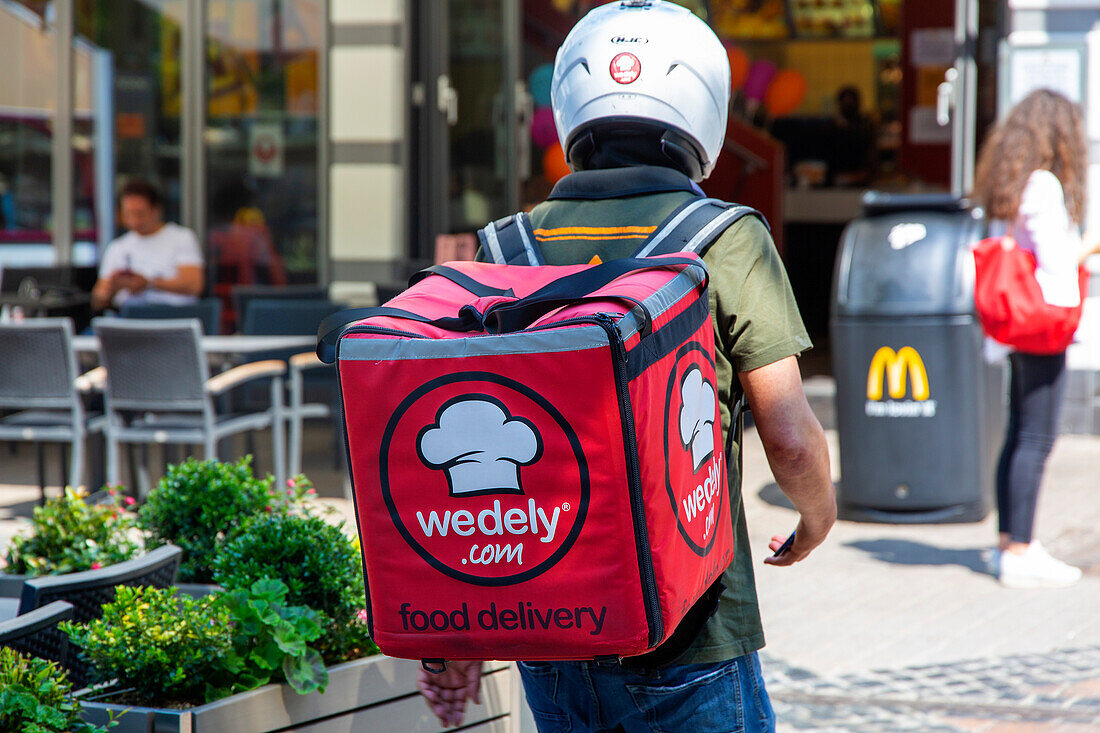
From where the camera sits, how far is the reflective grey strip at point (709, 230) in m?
1.74

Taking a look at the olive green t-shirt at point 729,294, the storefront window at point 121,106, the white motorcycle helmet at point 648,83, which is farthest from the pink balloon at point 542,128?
the olive green t-shirt at point 729,294

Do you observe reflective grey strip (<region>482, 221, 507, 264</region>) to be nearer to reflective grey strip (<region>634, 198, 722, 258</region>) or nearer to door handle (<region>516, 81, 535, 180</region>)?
reflective grey strip (<region>634, 198, 722, 258</region>)

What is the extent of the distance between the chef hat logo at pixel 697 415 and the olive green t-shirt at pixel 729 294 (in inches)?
4.8

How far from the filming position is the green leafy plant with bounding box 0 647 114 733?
2.00m

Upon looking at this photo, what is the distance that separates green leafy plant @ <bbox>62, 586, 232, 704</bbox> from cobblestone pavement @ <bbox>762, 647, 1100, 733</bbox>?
6.65 ft

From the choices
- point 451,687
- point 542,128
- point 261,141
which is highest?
point 542,128

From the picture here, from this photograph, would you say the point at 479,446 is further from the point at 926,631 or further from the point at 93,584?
the point at 926,631

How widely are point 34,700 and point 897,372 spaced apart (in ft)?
15.9

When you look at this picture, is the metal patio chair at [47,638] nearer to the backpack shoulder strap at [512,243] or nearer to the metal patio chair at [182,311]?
the backpack shoulder strap at [512,243]

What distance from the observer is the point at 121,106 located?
10.4 metres

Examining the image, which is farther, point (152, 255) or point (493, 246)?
point (152, 255)

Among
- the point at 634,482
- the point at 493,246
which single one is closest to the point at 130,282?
the point at 493,246

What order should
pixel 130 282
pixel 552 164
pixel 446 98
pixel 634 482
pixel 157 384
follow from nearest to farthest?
pixel 634 482
pixel 157 384
pixel 130 282
pixel 446 98
pixel 552 164

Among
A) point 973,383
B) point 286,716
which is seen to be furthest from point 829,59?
point 286,716
